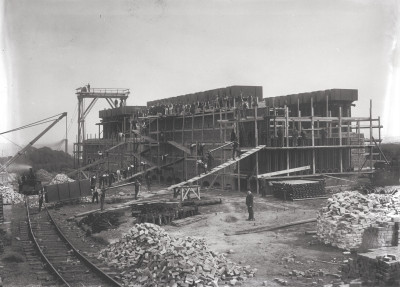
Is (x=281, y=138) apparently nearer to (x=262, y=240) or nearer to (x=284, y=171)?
(x=284, y=171)

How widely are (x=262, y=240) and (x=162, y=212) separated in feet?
20.2

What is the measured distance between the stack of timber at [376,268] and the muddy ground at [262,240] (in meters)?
0.70

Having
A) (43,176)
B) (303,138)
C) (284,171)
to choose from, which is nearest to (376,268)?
(284,171)

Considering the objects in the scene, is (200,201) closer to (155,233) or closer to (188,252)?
(155,233)

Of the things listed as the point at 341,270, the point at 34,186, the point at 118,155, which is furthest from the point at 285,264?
the point at 118,155

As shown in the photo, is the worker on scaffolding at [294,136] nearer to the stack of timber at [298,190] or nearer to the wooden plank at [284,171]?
the wooden plank at [284,171]

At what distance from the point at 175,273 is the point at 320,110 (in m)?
26.1

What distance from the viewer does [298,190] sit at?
79.3ft

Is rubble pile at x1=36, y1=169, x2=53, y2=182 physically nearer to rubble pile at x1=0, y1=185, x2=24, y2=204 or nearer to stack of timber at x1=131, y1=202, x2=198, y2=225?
rubble pile at x1=0, y1=185, x2=24, y2=204

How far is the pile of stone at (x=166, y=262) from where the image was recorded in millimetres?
11336

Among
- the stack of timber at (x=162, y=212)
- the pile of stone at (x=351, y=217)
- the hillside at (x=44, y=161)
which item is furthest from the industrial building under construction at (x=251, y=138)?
the hillside at (x=44, y=161)

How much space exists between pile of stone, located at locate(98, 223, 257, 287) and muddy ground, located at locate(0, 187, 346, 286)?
811mm

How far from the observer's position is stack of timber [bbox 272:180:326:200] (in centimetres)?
2412

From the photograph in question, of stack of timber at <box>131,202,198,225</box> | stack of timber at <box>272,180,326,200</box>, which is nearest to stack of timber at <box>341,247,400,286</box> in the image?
stack of timber at <box>131,202,198,225</box>
